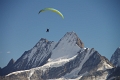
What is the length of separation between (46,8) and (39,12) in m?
3.36

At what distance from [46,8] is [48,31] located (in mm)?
10085

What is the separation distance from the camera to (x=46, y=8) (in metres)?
95.7

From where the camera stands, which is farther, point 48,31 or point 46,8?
point 48,31

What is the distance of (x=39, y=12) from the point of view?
97.4 meters

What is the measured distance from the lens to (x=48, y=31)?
102 m

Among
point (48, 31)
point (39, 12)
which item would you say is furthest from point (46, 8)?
point (48, 31)

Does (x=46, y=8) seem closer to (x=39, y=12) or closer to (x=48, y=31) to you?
(x=39, y=12)

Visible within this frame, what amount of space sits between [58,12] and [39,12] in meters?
6.84

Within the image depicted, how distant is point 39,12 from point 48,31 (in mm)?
8601

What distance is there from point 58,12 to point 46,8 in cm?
500
